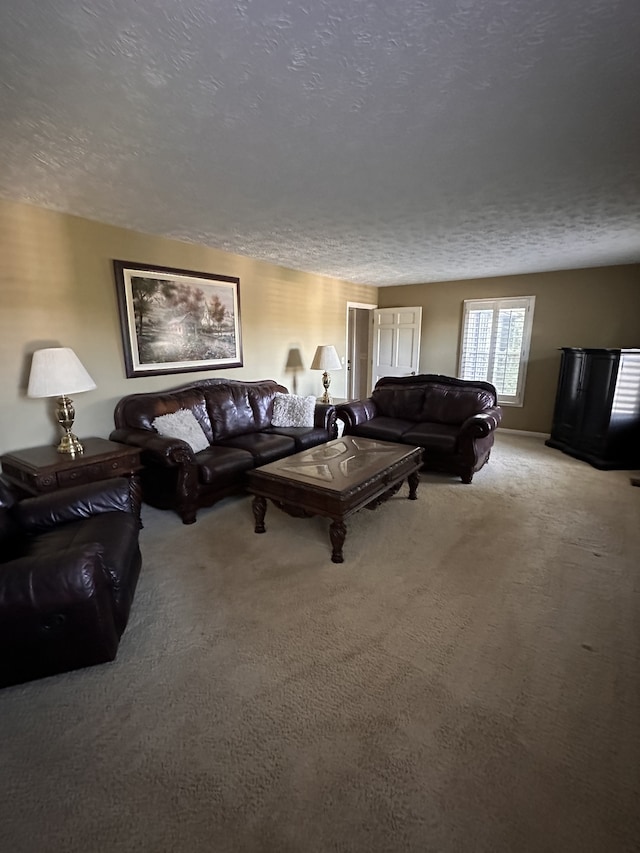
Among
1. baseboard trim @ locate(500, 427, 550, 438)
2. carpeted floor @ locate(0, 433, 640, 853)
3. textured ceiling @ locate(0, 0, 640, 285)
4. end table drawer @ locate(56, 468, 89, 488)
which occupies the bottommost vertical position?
carpeted floor @ locate(0, 433, 640, 853)

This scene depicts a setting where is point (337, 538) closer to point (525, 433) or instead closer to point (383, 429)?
point (383, 429)

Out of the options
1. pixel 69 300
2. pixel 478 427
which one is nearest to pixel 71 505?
pixel 69 300

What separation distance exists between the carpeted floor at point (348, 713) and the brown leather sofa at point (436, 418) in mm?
1430

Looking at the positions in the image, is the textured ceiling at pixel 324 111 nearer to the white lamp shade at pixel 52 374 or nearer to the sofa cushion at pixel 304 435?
the white lamp shade at pixel 52 374

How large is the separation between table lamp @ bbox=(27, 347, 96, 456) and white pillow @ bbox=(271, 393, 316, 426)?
1945mm

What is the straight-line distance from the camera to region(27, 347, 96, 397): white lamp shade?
8.86 ft

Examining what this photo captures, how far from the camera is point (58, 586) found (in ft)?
5.10

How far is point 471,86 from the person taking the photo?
58.9 inches

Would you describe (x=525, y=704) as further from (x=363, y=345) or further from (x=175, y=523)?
(x=363, y=345)

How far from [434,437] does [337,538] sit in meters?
2.01

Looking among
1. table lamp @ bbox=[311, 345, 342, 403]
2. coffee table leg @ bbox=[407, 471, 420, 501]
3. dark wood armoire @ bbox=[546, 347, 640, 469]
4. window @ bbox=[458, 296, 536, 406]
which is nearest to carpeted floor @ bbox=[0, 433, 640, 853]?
coffee table leg @ bbox=[407, 471, 420, 501]

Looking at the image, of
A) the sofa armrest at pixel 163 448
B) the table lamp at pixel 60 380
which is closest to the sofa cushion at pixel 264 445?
the sofa armrest at pixel 163 448

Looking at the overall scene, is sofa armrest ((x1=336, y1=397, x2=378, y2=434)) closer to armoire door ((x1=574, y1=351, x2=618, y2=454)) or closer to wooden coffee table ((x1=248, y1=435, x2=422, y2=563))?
wooden coffee table ((x1=248, y1=435, x2=422, y2=563))

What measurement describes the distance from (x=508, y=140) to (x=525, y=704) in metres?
2.55
